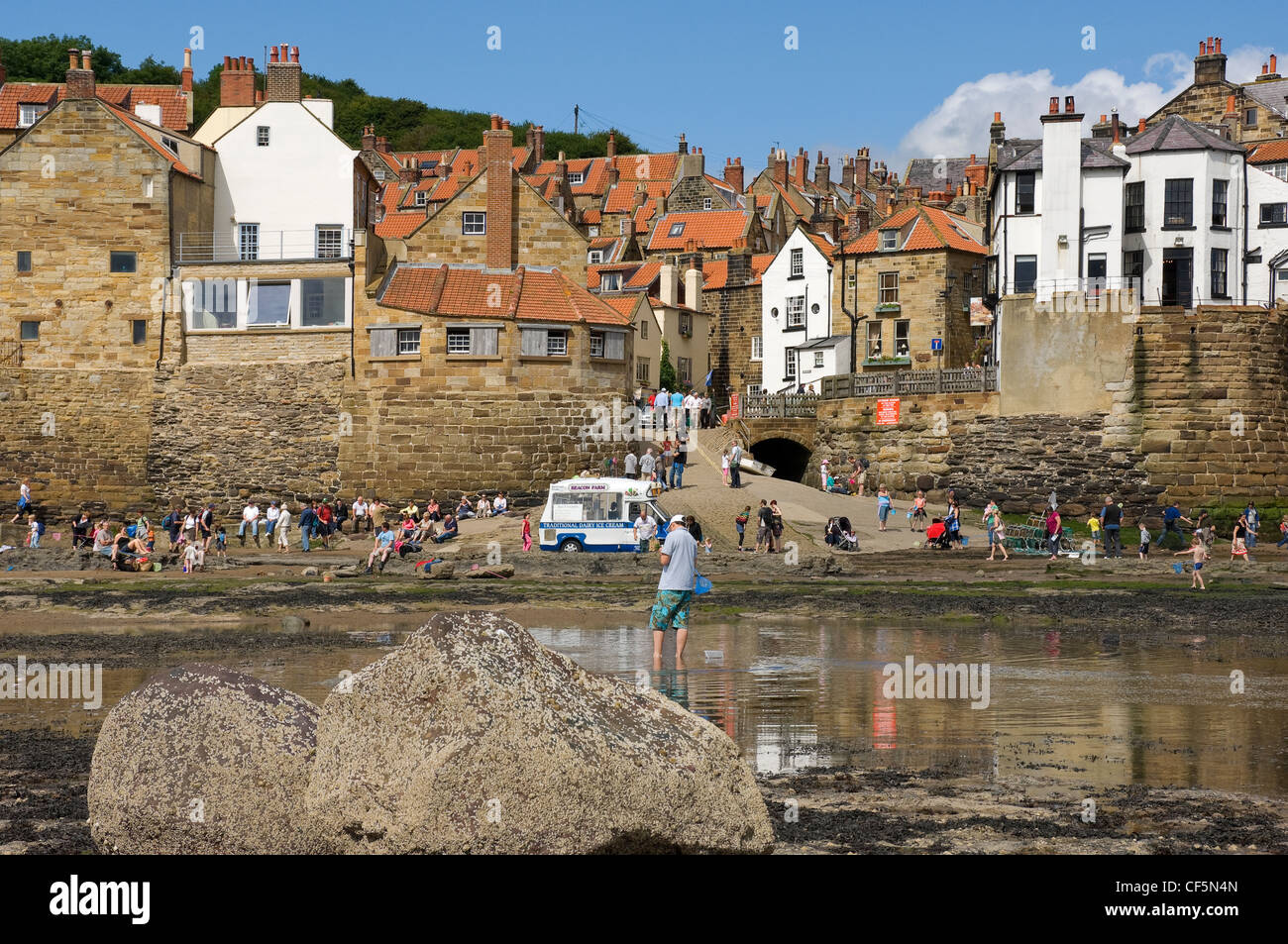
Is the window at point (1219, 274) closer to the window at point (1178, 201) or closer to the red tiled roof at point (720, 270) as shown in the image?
the window at point (1178, 201)

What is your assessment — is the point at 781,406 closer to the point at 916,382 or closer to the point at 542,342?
the point at 916,382

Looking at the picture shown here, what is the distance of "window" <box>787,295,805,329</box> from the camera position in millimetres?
59375

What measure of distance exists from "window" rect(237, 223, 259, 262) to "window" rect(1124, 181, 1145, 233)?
28.8m

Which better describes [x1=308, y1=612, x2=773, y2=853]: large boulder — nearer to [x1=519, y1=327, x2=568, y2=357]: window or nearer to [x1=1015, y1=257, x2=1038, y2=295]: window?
[x1=519, y1=327, x2=568, y2=357]: window

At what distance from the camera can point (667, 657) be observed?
17.0 metres

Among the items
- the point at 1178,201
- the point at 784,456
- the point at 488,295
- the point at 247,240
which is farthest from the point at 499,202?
the point at 1178,201

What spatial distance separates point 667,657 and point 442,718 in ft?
35.0

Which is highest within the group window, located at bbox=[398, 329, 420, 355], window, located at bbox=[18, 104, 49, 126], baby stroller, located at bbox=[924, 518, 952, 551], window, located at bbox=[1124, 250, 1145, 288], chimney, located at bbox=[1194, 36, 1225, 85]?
chimney, located at bbox=[1194, 36, 1225, 85]

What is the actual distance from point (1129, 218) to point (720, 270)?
80.0ft

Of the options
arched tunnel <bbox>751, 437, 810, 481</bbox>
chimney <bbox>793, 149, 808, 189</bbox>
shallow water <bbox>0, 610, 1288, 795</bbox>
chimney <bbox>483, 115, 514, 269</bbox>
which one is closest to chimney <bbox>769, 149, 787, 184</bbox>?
chimney <bbox>793, 149, 808, 189</bbox>

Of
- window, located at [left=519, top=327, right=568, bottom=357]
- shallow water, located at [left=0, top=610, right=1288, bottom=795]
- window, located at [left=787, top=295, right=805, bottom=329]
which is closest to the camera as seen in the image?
shallow water, located at [left=0, top=610, right=1288, bottom=795]

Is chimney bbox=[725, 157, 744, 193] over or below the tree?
over

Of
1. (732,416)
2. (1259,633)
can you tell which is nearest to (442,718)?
(1259,633)
